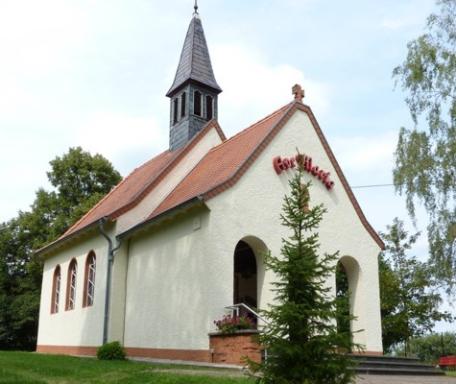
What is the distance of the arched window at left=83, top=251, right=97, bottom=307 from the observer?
20.0m

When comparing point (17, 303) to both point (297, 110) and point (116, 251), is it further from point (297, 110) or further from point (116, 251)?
point (297, 110)

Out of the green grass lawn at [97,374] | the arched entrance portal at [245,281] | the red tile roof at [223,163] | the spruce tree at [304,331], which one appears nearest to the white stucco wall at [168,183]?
the red tile roof at [223,163]

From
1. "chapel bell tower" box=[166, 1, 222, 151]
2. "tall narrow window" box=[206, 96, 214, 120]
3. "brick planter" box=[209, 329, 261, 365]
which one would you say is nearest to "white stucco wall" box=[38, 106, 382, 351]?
"brick planter" box=[209, 329, 261, 365]

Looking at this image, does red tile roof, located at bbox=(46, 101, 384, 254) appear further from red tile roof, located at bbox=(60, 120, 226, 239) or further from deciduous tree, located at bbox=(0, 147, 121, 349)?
deciduous tree, located at bbox=(0, 147, 121, 349)

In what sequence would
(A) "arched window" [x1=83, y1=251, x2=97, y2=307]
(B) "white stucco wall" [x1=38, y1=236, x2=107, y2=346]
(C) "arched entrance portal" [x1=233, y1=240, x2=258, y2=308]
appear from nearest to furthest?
1. (B) "white stucco wall" [x1=38, y1=236, x2=107, y2=346]
2. (A) "arched window" [x1=83, y1=251, x2=97, y2=307]
3. (C) "arched entrance portal" [x1=233, y1=240, x2=258, y2=308]

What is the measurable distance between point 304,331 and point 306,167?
10.7m

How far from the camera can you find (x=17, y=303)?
1346 inches

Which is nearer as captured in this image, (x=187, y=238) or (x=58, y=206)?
(x=187, y=238)

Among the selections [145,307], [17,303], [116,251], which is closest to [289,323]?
[145,307]

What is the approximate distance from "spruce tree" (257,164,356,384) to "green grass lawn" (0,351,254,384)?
2654 millimetres

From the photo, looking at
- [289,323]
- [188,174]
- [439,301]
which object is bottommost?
[289,323]

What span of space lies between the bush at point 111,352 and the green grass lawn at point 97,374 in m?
2.57

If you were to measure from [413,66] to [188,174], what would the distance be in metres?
9.06

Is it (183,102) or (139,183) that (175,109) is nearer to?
(183,102)
